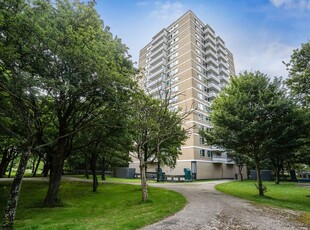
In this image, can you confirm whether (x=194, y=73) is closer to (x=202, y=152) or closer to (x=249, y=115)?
(x=202, y=152)

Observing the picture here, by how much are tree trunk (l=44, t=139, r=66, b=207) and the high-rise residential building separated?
2904 cm

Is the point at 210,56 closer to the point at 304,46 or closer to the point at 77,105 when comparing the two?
the point at 304,46

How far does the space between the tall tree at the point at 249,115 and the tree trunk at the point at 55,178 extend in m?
13.0

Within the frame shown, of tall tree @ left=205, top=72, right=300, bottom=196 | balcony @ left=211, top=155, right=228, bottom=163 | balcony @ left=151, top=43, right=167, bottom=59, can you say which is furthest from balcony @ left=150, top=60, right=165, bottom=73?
tall tree @ left=205, top=72, right=300, bottom=196

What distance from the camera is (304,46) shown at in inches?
561

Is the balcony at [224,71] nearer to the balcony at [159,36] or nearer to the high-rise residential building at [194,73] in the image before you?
the high-rise residential building at [194,73]

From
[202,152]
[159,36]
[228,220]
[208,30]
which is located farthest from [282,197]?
[159,36]

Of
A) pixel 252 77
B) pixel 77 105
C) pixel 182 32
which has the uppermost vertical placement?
pixel 182 32

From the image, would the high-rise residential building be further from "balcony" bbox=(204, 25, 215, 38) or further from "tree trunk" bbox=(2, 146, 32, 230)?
"tree trunk" bbox=(2, 146, 32, 230)

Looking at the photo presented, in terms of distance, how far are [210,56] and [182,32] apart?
34.9 feet

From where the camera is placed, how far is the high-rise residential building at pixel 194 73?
46.4 meters

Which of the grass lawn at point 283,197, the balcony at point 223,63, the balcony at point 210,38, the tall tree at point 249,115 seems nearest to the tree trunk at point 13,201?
the grass lawn at point 283,197

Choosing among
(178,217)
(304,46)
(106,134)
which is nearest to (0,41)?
(106,134)

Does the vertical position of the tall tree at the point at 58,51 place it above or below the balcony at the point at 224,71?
below
